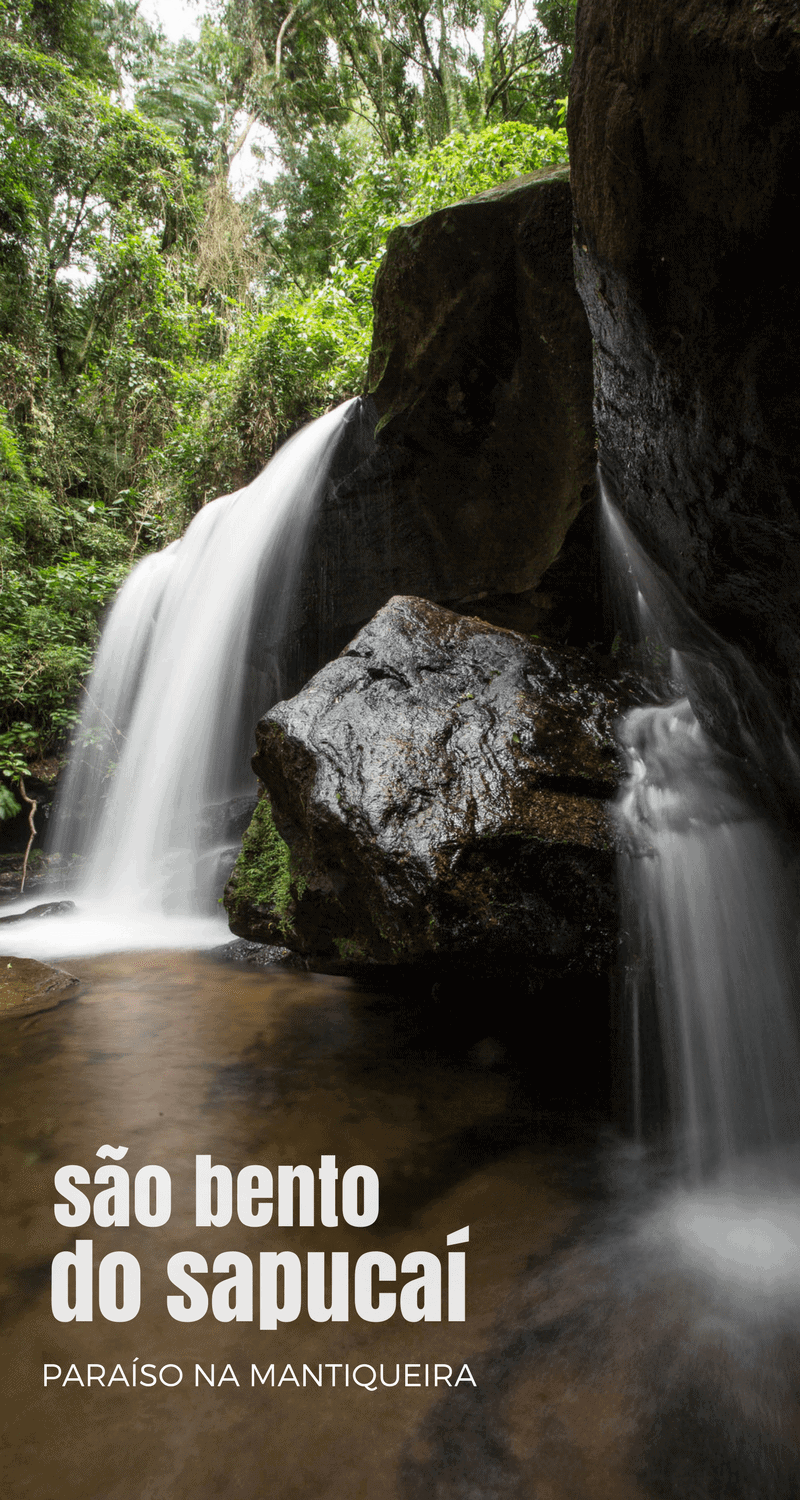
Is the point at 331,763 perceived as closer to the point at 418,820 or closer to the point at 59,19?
the point at 418,820

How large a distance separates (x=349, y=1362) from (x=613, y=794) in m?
2.09

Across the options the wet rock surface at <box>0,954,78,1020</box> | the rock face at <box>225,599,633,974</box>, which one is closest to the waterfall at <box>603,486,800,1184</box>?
the rock face at <box>225,599,633,974</box>

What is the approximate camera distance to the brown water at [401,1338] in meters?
1.39

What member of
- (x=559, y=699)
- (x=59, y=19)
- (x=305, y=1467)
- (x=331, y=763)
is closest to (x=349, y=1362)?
(x=305, y=1467)

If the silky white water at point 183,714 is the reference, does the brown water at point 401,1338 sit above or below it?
below

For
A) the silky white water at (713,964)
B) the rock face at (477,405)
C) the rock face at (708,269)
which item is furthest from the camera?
the rock face at (477,405)

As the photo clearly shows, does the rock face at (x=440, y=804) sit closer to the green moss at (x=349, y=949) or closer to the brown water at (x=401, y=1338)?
the green moss at (x=349, y=949)

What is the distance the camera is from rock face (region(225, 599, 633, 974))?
2.62 m

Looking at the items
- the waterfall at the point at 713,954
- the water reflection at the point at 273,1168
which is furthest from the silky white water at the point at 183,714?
the waterfall at the point at 713,954

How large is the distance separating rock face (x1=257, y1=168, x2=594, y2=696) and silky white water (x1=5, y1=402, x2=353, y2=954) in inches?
52.5

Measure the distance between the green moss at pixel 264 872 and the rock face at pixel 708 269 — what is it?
2.46 m

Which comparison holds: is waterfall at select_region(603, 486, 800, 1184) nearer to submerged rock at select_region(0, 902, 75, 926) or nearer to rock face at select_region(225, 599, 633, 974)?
rock face at select_region(225, 599, 633, 974)

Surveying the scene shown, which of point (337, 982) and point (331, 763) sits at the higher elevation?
point (331, 763)

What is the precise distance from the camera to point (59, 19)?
45.5 ft
